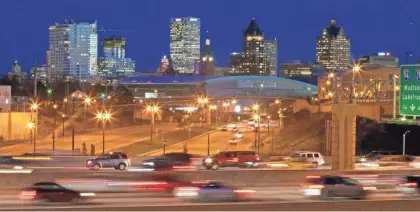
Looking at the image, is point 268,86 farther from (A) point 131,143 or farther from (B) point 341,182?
(B) point 341,182

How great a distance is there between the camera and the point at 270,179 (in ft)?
114

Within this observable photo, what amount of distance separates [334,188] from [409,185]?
13.1 ft

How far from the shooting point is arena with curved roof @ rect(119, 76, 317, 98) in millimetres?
175750

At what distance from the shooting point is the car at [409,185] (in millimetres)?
30109

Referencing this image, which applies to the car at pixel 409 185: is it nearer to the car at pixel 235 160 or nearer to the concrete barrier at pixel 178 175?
the concrete barrier at pixel 178 175

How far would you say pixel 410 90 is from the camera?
36312 mm

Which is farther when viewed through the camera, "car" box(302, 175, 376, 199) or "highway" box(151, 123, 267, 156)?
"highway" box(151, 123, 267, 156)

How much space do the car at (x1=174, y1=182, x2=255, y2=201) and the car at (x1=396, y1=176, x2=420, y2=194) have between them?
7.30m

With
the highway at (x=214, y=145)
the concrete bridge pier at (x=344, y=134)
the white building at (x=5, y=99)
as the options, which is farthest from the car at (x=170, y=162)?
the white building at (x=5, y=99)

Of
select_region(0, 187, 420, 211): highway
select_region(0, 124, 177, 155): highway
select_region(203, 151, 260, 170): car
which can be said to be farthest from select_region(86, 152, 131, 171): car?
select_region(0, 124, 177, 155): highway

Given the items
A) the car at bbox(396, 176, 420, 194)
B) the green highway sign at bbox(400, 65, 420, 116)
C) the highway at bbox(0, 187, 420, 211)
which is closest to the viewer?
the highway at bbox(0, 187, 420, 211)

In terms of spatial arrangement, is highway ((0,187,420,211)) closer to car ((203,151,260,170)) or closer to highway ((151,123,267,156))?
car ((203,151,260,170))

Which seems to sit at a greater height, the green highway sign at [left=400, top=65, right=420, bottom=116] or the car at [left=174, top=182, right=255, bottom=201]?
the green highway sign at [left=400, top=65, right=420, bottom=116]

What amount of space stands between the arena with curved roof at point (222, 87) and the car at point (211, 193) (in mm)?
144202
